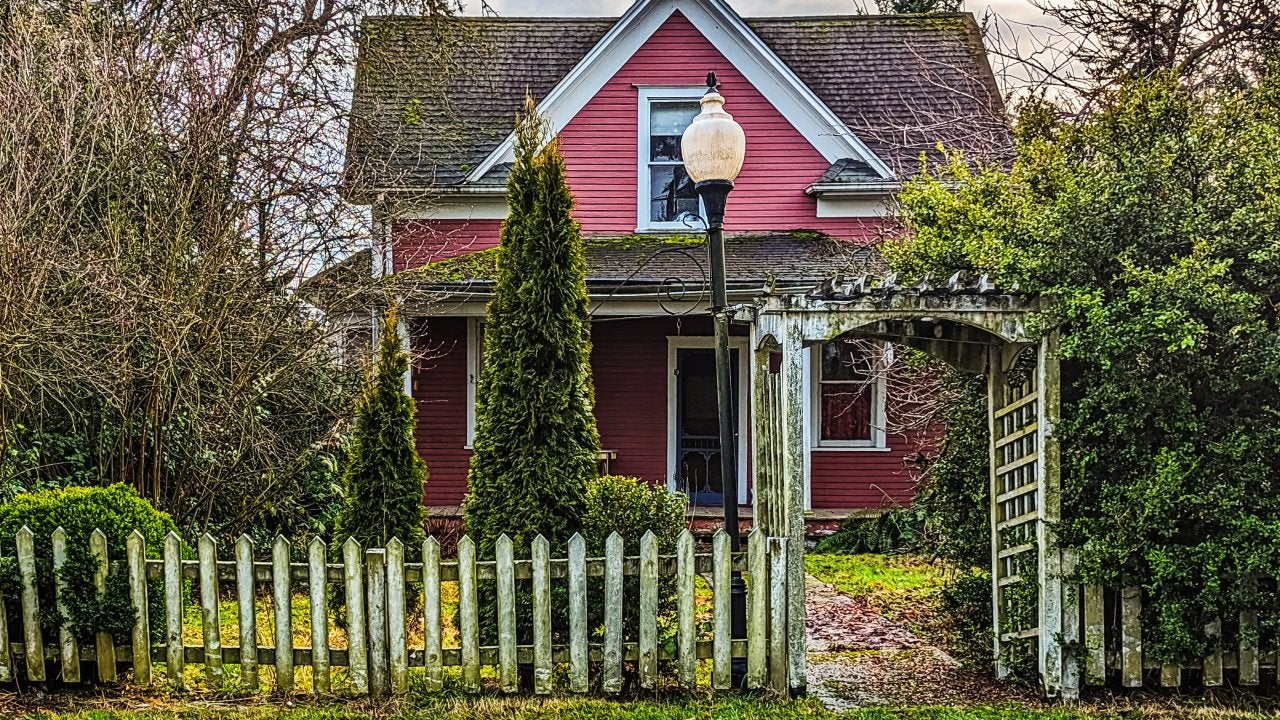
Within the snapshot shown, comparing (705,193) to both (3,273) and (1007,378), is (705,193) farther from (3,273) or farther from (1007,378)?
(3,273)

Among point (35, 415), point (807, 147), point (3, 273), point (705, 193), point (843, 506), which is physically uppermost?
point (807, 147)

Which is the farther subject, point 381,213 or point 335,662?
point 381,213

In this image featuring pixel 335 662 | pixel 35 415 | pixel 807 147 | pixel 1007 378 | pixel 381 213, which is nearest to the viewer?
pixel 335 662

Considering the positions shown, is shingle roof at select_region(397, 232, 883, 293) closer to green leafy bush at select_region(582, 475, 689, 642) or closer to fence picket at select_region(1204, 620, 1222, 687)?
green leafy bush at select_region(582, 475, 689, 642)

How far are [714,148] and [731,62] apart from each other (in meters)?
8.22

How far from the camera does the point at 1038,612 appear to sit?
20.1ft

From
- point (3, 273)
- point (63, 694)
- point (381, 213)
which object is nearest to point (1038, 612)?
point (63, 694)

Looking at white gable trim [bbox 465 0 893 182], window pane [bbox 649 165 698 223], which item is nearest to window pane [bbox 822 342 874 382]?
white gable trim [bbox 465 0 893 182]

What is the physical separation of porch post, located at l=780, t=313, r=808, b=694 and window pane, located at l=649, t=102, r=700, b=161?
8.22 metres

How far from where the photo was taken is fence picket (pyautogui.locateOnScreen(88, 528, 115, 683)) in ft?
19.6

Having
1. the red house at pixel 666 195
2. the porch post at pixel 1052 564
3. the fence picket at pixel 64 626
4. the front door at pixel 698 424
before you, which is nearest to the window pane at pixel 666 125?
the red house at pixel 666 195

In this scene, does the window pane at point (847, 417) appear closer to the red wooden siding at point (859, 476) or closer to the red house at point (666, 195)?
the red house at point (666, 195)

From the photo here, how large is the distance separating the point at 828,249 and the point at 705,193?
264 inches

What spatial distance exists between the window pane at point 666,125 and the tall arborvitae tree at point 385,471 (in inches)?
306
